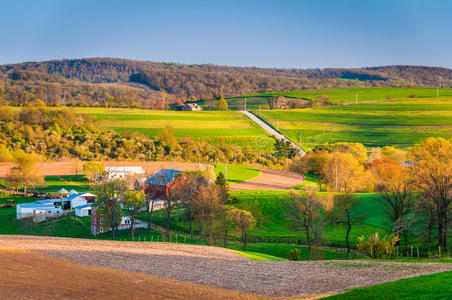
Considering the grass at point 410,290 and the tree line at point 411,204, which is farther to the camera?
the tree line at point 411,204

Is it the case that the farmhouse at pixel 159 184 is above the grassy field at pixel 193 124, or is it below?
below

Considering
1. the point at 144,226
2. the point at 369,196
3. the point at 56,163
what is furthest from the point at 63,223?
the point at 369,196

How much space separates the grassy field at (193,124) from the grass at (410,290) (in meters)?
91.6

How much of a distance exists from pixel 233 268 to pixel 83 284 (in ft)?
28.5

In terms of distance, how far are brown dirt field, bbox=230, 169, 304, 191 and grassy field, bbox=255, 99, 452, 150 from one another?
23938 millimetres

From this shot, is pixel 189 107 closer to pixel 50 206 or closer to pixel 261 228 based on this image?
pixel 50 206

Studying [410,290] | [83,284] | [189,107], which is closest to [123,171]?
[83,284]

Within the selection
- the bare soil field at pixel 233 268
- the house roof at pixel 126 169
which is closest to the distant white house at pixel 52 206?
the house roof at pixel 126 169

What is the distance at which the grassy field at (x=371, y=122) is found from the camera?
110331 millimetres

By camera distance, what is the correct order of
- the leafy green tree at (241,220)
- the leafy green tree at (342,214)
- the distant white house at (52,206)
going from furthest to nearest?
the distant white house at (52,206), the leafy green tree at (342,214), the leafy green tree at (241,220)

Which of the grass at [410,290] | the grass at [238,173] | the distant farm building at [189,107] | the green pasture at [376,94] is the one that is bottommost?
the grass at [238,173]

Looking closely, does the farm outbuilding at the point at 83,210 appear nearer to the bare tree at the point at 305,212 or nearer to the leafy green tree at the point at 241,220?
the leafy green tree at the point at 241,220

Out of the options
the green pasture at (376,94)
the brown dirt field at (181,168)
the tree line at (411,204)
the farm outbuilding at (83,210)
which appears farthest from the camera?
the green pasture at (376,94)

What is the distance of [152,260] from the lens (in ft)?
92.4
